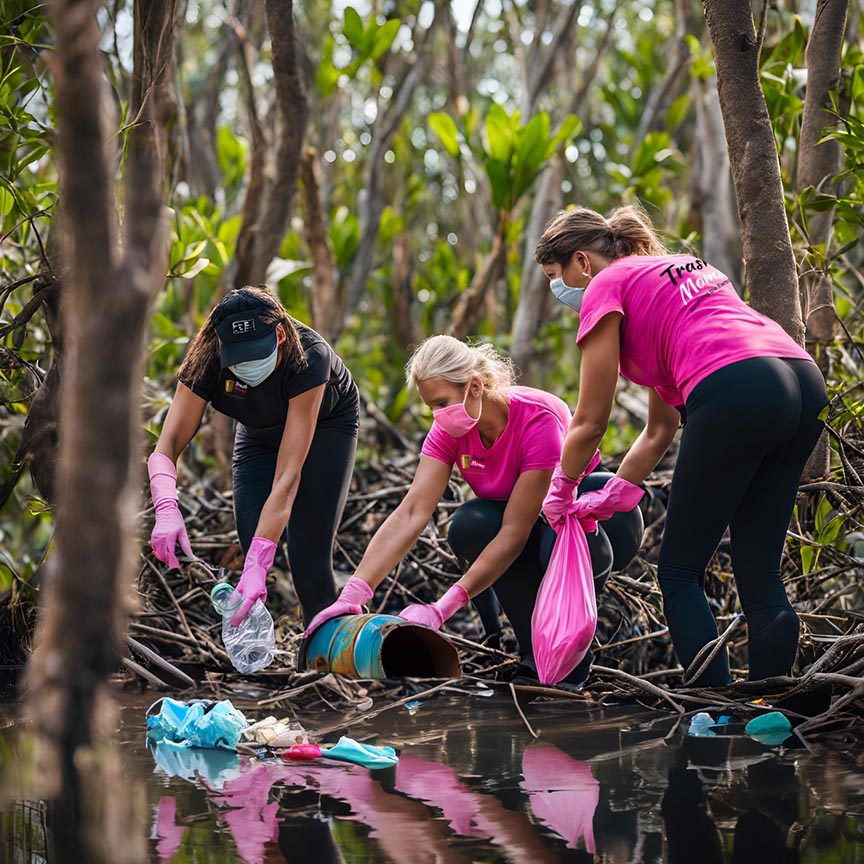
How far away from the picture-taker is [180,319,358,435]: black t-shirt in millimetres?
3537

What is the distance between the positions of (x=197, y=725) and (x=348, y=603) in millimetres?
597

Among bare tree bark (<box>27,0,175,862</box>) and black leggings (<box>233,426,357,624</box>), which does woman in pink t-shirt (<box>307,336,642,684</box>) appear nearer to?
black leggings (<box>233,426,357,624</box>)

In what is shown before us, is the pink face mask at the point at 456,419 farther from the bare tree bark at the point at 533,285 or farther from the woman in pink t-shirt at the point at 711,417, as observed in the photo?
the bare tree bark at the point at 533,285

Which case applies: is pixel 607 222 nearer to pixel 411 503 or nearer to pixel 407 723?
pixel 411 503

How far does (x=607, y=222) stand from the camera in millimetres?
3338

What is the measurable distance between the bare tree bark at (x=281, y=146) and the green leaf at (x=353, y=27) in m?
1.37

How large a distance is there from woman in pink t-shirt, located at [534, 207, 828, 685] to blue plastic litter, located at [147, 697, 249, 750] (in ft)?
4.16

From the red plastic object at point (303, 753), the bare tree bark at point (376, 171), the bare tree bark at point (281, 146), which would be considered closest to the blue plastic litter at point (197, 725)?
the red plastic object at point (303, 753)

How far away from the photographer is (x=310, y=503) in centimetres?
375

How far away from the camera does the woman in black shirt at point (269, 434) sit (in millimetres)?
3426

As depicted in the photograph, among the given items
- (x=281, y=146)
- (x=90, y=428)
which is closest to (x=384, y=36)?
(x=281, y=146)

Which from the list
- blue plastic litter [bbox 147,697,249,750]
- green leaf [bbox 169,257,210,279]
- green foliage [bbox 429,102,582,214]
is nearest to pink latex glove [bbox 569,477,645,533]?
blue plastic litter [bbox 147,697,249,750]

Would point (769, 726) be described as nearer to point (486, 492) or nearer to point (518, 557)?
point (518, 557)

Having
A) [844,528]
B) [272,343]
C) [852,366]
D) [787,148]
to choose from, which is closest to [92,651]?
[272,343]
